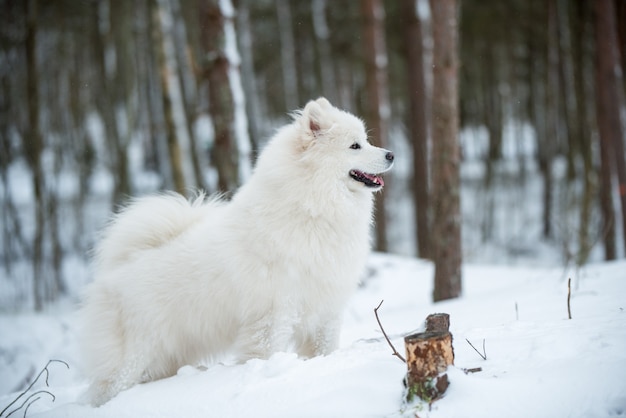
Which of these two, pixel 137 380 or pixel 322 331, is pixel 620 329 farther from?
pixel 137 380

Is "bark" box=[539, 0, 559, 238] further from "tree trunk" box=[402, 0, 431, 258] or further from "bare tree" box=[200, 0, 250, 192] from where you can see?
"bare tree" box=[200, 0, 250, 192]

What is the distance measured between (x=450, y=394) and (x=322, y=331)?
1424 millimetres

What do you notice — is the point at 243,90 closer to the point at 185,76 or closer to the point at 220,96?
the point at 220,96

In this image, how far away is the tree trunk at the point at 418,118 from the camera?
10547 mm

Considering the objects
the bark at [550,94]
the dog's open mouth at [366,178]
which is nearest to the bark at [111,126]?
the dog's open mouth at [366,178]

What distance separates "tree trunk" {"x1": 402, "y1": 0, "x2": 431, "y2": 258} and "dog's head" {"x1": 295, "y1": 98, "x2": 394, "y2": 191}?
7045 mm

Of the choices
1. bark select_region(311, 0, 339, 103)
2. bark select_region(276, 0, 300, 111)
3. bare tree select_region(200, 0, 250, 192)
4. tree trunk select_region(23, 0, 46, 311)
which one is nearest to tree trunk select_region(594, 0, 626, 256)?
bare tree select_region(200, 0, 250, 192)

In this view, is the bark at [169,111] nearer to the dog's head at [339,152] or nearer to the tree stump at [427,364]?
the dog's head at [339,152]

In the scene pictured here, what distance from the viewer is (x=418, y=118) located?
1066 centimetres

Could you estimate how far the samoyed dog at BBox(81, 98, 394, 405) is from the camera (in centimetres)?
331

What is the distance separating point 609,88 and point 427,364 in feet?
30.5

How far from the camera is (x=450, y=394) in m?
2.23

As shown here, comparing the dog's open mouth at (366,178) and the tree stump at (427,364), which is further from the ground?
the dog's open mouth at (366,178)

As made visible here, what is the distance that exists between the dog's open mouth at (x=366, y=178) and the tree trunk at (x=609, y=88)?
7.73 meters
